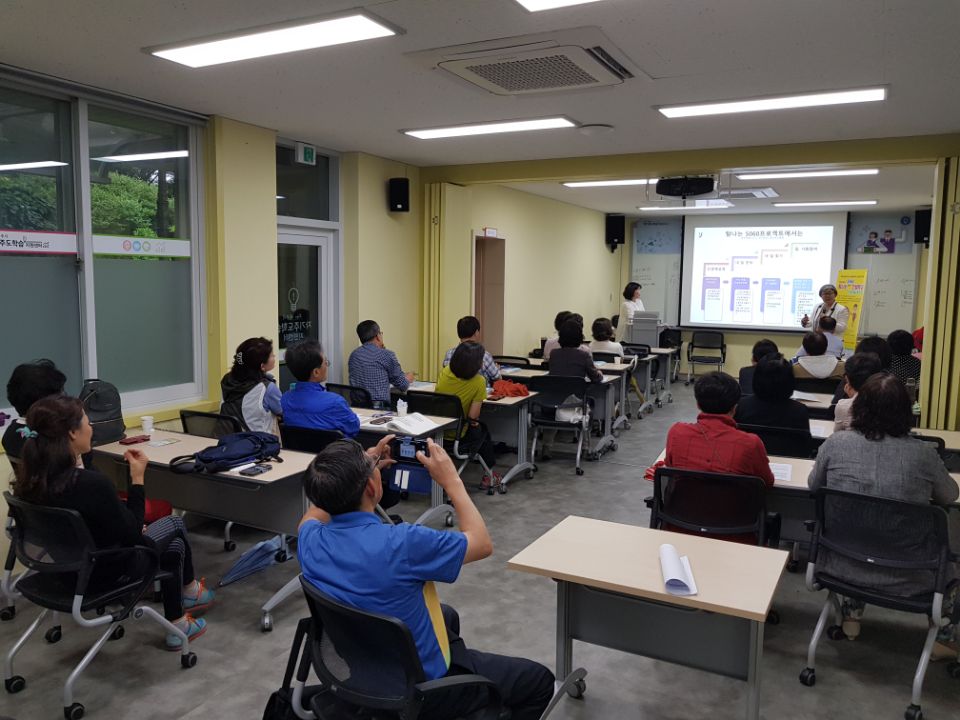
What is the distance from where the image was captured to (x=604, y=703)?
2926 millimetres

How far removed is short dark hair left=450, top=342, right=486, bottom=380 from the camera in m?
5.27

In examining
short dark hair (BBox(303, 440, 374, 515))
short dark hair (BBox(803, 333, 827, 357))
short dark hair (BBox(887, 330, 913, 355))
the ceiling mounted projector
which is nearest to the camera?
short dark hair (BBox(303, 440, 374, 515))

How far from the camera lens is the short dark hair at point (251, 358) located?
4.36 m

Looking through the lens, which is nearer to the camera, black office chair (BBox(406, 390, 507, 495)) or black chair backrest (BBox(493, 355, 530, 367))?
black office chair (BBox(406, 390, 507, 495))

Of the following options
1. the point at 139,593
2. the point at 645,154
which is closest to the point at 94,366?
the point at 139,593

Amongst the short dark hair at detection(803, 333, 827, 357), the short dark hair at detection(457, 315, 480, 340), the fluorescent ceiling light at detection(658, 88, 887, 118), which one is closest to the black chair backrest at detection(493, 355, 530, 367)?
the short dark hair at detection(457, 315, 480, 340)

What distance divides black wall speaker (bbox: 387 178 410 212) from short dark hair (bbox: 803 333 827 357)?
12.9 feet

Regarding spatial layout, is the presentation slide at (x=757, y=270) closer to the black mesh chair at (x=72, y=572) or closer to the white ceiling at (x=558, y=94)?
the white ceiling at (x=558, y=94)

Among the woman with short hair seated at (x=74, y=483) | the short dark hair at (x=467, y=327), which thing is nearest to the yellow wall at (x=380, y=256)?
the short dark hair at (x=467, y=327)

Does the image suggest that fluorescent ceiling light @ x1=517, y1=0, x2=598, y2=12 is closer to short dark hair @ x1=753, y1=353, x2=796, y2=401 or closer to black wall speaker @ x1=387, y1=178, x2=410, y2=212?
short dark hair @ x1=753, y1=353, x2=796, y2=401

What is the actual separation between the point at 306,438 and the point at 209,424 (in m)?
0.65

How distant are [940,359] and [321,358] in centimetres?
478

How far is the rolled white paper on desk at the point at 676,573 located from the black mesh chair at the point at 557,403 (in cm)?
385

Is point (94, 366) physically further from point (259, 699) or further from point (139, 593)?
point (259, 699)
